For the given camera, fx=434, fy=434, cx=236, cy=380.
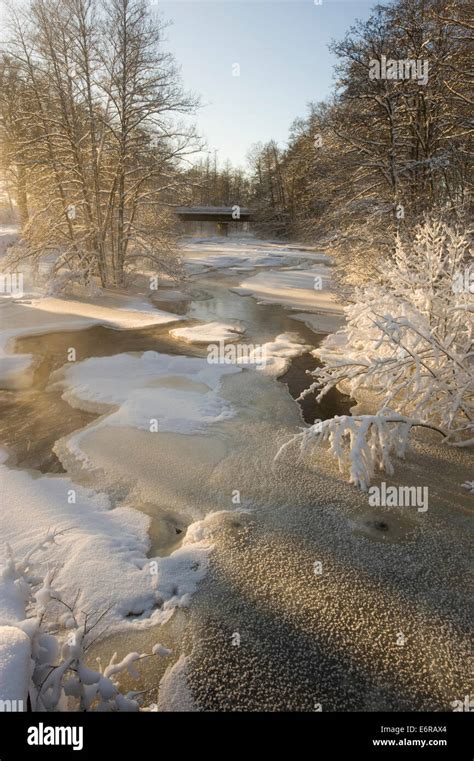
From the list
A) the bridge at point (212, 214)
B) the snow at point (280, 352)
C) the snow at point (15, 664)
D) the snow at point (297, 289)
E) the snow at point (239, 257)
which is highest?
the bridge at point (212, 214)

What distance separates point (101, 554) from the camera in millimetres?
4516

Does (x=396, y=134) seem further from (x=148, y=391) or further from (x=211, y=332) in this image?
(x=148, y=391)

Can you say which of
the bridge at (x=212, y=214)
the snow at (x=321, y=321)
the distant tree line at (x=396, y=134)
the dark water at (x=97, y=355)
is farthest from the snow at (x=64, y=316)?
the bridge at (x=212, y=214)

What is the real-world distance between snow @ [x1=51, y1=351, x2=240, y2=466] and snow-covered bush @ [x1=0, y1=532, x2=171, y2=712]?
9.31 ft

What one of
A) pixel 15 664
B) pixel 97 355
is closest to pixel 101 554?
pixel 15 664

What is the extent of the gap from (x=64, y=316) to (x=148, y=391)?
7805mm

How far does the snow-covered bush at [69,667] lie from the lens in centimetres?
275

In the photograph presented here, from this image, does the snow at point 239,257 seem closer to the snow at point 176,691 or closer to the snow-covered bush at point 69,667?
the snow-covered bush at point 69,667

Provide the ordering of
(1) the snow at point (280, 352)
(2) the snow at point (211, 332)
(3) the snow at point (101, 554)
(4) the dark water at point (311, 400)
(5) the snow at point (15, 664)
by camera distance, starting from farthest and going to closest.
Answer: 1. (2) the snow at point (211, 332)
2. (1) the snow at point (280, 352)
3. (4) the dark water at point (311, 400)
4. (3) the snow at point (101, 554)
5. (5) the snow at point (15, 664)

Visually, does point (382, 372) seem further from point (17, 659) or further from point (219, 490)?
point (17, 659)

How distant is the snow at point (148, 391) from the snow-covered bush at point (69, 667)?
2.84 m

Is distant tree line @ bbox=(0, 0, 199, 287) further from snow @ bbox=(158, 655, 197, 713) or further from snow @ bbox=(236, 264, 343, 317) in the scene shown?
snow @ bbox=(158, 655, 197, 713)

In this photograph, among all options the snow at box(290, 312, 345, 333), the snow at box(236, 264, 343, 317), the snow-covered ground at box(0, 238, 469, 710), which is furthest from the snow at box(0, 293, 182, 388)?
the snow at box(236, 264, 343, 317)

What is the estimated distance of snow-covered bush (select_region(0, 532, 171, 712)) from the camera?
2.75m
